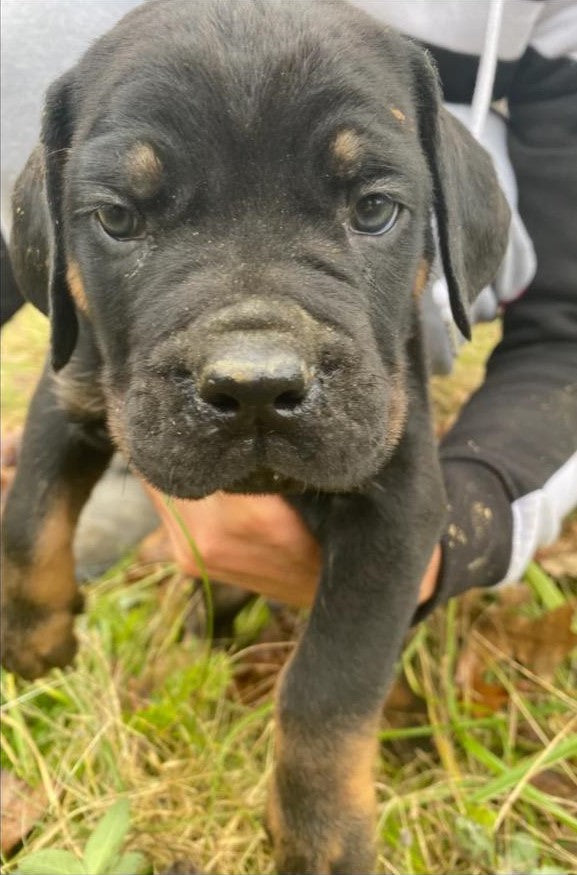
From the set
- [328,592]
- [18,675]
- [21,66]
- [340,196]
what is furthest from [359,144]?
[18,675]

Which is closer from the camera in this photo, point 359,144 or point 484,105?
point 359,144

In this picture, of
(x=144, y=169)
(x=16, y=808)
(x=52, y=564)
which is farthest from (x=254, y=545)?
(x=144, y=169)

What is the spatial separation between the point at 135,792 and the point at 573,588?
6.59 ft

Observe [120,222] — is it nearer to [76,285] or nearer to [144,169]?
[144,169]

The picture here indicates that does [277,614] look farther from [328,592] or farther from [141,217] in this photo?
[141,217]

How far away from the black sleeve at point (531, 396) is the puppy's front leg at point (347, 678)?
1.56 ft

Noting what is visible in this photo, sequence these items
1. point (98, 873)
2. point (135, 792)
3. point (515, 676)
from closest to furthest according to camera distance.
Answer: point (98, 873)
point (135, 792)
point (515, 676)

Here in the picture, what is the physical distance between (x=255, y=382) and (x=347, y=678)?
0.96 meters

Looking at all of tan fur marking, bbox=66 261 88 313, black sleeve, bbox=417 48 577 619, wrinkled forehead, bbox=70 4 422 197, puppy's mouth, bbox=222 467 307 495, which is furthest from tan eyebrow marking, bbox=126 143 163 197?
black sleeve, bbox=417 48 577 619

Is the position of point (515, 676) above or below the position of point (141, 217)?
below

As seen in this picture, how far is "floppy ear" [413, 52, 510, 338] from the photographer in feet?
7.07

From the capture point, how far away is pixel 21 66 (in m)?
2.84

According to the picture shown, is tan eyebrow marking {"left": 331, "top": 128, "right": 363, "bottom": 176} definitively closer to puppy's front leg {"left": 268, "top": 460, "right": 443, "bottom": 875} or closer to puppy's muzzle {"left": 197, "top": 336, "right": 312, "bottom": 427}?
puppy's muzzle {"left": 197, "top": 336, "right": 312, "bottom": 427}

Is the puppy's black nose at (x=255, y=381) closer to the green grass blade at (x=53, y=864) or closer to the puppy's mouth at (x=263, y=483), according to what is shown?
the puppy's mouth at (x=263, y=483)
